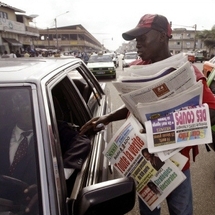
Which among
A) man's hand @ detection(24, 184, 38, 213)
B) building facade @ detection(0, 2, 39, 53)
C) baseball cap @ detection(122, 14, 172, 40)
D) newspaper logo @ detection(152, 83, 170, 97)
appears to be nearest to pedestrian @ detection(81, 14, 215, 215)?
baseball cap @ detection(122, 14, 172, 40)

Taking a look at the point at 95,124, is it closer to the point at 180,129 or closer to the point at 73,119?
the point at 73,119

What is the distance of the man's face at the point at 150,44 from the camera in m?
1.44

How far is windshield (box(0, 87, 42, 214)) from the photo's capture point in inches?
38.5

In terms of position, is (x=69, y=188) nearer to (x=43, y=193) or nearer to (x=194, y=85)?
(x=43, y=193)

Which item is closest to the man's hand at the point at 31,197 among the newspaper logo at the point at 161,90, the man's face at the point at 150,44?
the newspaper logo at the point at 161,90

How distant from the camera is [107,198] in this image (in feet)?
3.28

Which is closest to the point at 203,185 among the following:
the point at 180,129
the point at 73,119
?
the point at 73,119

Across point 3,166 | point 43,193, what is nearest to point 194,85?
point 43,193

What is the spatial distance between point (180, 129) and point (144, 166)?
0.97 feet

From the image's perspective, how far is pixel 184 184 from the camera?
146cm

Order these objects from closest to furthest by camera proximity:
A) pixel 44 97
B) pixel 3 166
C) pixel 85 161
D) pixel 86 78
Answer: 1. pixel 3 166
2. pixel 44 97
3. pixel 85 161
4. pixel 86 78

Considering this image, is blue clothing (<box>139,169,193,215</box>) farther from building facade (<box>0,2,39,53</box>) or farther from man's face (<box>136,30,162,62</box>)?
building facade (<box>0,2,39,53</box>)

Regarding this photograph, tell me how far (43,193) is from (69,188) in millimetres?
515

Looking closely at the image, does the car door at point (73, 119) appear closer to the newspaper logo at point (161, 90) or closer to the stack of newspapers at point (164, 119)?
the stack of newspapers at point (164, 119)
